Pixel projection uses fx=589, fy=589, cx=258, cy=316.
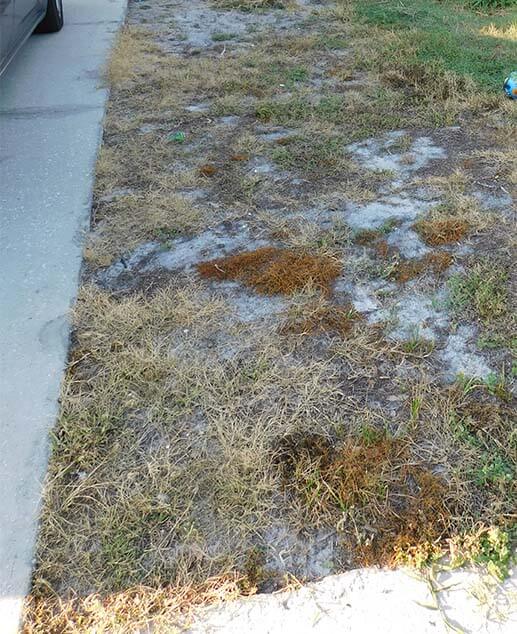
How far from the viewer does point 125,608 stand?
1360mm

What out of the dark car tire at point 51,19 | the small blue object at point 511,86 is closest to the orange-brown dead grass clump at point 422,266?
the small blue object at point 511,86

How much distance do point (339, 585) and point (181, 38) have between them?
4940 millimetres

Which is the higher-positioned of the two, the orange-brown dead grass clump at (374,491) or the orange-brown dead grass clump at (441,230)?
the orange-brown dead grass clump at (441,230)

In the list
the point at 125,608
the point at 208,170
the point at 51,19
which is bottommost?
the point at 125,608

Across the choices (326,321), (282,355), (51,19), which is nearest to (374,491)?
(282,355)

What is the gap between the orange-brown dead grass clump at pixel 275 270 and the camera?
7.58 ft

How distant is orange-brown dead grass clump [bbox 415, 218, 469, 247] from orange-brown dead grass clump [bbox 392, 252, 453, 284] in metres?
0.10

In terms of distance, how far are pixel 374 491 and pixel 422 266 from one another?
1129 millimetres

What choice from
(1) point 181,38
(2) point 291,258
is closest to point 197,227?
(2) point 291,258

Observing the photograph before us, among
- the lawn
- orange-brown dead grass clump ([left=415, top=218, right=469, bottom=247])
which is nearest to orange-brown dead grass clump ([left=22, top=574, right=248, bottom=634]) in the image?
the lawn

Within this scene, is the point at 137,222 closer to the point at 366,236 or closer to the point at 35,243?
the point at 35,243

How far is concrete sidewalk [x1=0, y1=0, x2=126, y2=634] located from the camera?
1.59 metres

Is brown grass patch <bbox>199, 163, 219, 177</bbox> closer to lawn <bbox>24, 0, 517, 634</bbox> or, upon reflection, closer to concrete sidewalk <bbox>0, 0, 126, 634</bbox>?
lawn <bbox>24, 0, 517, 634</bbox>

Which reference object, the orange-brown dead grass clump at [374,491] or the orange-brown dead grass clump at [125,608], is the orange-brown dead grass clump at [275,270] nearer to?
the orange-brown dead grass clump at [374,491]
